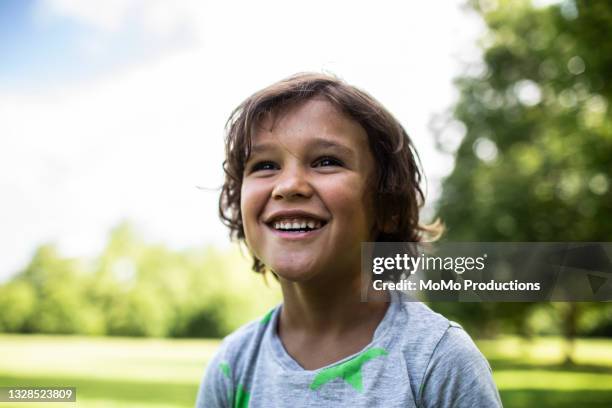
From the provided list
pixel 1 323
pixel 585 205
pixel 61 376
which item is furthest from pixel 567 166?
pixel 1 323

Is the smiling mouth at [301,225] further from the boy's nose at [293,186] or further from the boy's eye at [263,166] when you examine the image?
the boy's eye at [263,166]

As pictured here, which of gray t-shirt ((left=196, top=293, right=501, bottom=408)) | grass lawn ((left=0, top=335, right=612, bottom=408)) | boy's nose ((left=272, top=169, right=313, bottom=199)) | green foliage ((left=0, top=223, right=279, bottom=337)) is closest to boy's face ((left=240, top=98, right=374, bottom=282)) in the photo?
boy's nose ((left=272, top=169, right=313, bottom=199))

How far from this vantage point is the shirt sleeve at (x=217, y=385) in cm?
210

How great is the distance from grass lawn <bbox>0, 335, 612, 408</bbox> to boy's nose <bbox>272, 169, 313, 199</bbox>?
1050 centimetres

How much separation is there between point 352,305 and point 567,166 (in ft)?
46.5

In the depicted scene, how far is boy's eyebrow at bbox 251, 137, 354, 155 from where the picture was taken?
1.94m

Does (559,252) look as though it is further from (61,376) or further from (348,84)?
(61,376)

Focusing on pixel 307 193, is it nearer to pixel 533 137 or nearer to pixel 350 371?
pixel 350 371

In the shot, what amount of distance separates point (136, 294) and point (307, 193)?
21032 millimetres

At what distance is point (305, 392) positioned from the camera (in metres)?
1.91

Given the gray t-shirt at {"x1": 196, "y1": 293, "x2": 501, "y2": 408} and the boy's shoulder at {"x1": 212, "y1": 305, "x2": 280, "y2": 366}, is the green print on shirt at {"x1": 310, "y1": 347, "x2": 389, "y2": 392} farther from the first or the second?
the boy's shoulder at {"x1": 212, "y1": 305, "x2": 280, "y2": 366}

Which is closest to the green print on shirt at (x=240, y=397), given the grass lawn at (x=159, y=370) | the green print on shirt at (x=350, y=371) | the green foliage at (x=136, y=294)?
the green print on shirt at (x=350, y=371)

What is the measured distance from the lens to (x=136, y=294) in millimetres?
21984

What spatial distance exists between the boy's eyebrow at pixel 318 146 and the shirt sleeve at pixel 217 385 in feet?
2.18
